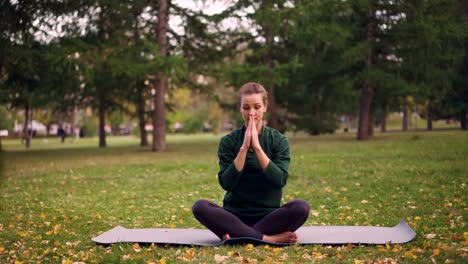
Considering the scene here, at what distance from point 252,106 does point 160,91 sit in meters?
18.2

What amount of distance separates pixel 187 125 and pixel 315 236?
183 ft

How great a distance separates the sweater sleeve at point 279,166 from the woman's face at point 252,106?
0.39 m

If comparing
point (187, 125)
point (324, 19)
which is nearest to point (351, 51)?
point (324, 19)

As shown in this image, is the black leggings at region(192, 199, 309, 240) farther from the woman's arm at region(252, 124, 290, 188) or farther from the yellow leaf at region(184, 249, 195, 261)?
the yellow leaf at region(184, 249, 195, 261)

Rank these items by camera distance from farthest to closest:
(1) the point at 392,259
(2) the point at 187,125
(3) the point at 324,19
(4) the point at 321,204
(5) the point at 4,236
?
(2) the point at 187,125, (3) the point at 324,19, (4) the point at 321,204, (5) the point at 4,236, (1) the point at 392,259

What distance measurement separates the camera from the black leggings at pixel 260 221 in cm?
557

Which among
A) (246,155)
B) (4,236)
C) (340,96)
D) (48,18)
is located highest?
(48,18)

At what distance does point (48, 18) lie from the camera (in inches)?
→ 813

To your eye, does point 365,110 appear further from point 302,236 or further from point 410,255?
point 410,255

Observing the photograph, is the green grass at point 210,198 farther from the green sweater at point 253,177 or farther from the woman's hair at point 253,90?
the woman's hair at point 253,90

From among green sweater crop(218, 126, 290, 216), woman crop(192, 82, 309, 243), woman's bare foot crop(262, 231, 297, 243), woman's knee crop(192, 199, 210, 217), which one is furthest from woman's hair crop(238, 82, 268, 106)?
woman's bare foot crop(262, 231, 297, 243)

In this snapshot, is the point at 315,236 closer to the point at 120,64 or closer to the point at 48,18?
the point at 120,64

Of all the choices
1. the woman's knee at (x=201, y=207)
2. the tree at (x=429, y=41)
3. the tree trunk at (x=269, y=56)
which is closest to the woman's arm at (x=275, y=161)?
the woman's knee at (x=201, y=207)

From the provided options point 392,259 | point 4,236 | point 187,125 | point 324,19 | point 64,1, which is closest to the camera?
point 392,259
